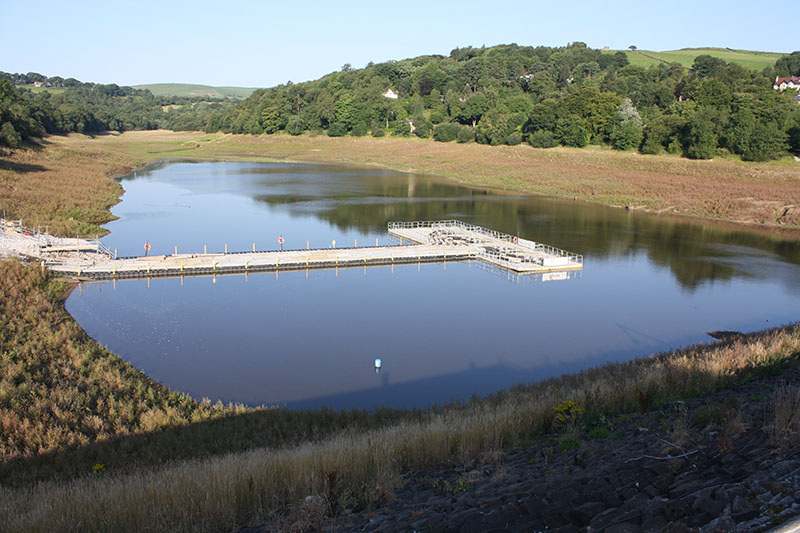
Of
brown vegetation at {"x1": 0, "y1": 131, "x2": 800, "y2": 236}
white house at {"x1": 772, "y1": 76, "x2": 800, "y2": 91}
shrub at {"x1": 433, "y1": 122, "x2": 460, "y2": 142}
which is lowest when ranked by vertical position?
brown vegetation at {"x1": 0, "y1": 131, "x2": 800, "y2": 236}

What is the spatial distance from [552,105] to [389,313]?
76934 millimetres

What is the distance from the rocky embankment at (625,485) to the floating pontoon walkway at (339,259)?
25267 mm

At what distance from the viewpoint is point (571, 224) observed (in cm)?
5100

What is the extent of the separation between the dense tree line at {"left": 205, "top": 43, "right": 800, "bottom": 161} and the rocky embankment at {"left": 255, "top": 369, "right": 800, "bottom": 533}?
72.3m

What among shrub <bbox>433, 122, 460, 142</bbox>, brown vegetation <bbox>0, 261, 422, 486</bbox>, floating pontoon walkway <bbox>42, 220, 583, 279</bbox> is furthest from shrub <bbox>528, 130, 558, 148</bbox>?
brown vegetation <bbox>0, 261, 422, 486</bbox>

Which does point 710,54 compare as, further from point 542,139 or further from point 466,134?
point 542,139

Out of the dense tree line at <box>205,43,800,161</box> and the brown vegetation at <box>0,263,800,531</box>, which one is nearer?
the brown vegetation at <box>0,263,800,531</box>

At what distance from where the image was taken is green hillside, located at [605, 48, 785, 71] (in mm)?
141375

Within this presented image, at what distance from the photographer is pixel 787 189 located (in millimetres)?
58062

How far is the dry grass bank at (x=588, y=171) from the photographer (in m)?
56.7

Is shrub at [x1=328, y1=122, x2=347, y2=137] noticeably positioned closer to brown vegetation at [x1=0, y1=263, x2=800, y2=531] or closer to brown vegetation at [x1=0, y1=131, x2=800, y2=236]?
brown vegetation at [x1=0, y1=131, x2=800, y2=236]

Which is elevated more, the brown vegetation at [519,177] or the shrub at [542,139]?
the shrub at [542,139]

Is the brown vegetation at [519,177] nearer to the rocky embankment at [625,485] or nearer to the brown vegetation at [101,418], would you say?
the brown vegetation at [101,418]

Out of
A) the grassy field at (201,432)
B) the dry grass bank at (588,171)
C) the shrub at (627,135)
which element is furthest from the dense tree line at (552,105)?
the grassy field at (201,432)
